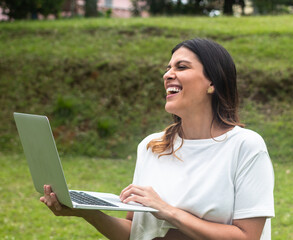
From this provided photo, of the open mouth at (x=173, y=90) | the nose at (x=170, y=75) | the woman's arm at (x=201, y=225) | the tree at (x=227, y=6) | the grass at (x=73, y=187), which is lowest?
the grass at (x=73, y=187)

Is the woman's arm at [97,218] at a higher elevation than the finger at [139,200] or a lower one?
lower

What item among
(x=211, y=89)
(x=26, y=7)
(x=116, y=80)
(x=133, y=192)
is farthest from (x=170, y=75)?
(x=26, y=7)

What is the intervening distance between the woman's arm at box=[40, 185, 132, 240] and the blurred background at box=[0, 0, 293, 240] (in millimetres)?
3576

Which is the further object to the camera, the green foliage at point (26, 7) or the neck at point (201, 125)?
the green foliage at point (26, 7)

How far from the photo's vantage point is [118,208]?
73.3 inches

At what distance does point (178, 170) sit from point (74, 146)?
278 inches

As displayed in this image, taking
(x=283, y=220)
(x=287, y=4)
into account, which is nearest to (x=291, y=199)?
(x=283, y=220)

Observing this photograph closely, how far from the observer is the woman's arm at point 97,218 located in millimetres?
2047

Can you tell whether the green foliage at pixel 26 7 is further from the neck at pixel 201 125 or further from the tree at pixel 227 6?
the neck at pixel 201 125

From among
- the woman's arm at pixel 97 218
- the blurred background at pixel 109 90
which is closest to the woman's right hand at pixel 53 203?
the woman's arm at pixel 97 218

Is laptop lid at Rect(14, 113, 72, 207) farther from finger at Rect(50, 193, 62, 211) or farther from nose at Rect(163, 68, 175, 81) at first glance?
nose at Rect(163, 68, 175, 81)

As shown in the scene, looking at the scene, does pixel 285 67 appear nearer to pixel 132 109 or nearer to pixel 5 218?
pixel 132 109

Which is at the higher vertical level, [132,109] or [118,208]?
[118,208]

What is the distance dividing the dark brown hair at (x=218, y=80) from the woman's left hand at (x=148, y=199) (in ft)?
0.97
